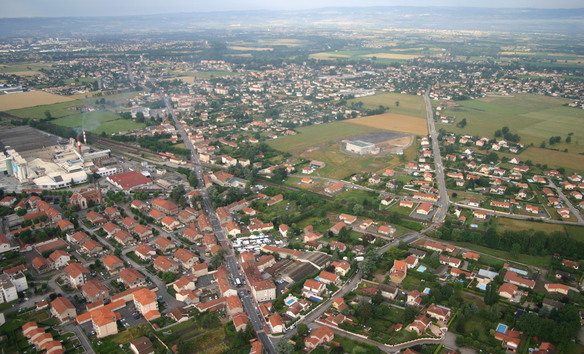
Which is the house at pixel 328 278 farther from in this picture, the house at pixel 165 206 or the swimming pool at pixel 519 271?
the house at pixel 165 206

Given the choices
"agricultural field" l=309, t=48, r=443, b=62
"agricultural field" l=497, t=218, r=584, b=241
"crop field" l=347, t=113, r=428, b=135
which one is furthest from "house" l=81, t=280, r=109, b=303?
"agricultural field" l=309, t=48, r=443, b=62

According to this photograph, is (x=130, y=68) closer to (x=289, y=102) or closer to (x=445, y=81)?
(x=289, y=102)

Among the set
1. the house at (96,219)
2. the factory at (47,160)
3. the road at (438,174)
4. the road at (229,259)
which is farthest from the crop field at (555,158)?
the factory at (47,160)

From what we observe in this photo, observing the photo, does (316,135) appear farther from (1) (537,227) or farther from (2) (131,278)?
(2) (131,278)

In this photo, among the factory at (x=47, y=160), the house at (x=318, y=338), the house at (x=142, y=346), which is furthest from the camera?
the factory at (x=47, y=160)

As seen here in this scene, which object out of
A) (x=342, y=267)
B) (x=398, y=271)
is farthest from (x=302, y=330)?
(x=398, y=271)

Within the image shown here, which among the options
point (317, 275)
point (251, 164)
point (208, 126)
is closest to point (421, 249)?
point (317, 275)

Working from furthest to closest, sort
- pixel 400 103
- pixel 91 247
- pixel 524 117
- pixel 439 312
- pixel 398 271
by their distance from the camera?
1. pixel 400 103
2. pixel 524 117
3. pixel 91 247
4. pixel 398 271
5. pixel 439 312
